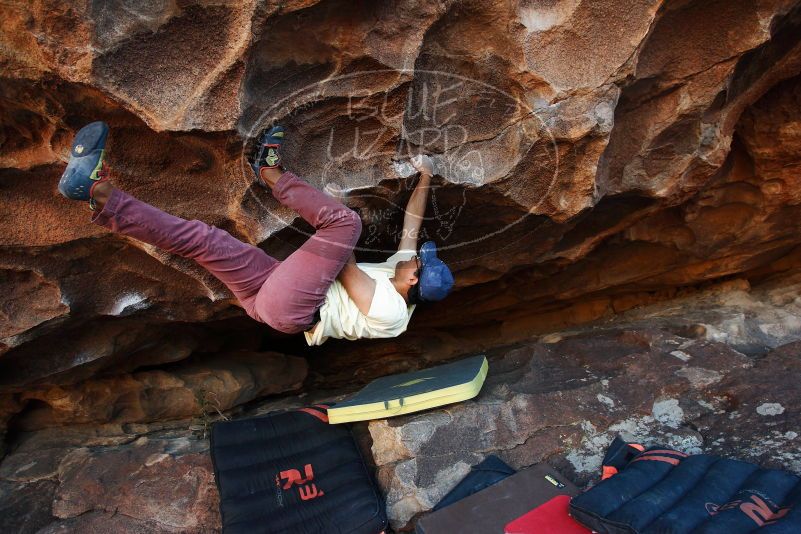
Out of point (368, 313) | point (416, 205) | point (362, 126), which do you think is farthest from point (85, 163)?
point (416, 205)

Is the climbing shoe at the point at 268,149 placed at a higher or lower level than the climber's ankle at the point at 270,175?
higher

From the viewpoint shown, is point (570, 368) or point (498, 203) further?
point (570, 368)

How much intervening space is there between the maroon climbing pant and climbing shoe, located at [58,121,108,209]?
196 mm

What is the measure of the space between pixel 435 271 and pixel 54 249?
4.60 ft

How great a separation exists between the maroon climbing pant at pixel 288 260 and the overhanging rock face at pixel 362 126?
0.56 feet

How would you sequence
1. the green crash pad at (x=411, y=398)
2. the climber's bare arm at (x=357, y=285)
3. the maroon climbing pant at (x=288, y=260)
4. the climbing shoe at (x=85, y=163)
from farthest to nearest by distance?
the green crash pad at (x=411, y=398) → the climber's bare arm at (x=357, y=285) → the maroon climbing pant at (x=288, y=260) → the climbing shoe at (x=85, y=163)

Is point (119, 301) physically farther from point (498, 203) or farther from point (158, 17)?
point (498, 203)

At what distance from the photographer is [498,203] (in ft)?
7.86

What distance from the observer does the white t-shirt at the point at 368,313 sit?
6.96ft

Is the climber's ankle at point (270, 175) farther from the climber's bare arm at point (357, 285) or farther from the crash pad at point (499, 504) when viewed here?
the crash pad at point (499, 504)

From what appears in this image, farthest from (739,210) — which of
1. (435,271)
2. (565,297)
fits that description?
(435,271)

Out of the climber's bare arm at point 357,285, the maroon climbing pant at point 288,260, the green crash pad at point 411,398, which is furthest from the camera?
the green crash pad at point 411,398

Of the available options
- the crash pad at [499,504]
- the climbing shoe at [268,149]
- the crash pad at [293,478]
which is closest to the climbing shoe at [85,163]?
the climbing shoe at [268,149]

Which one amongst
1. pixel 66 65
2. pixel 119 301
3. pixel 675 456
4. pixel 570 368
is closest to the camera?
pixel 66 65
